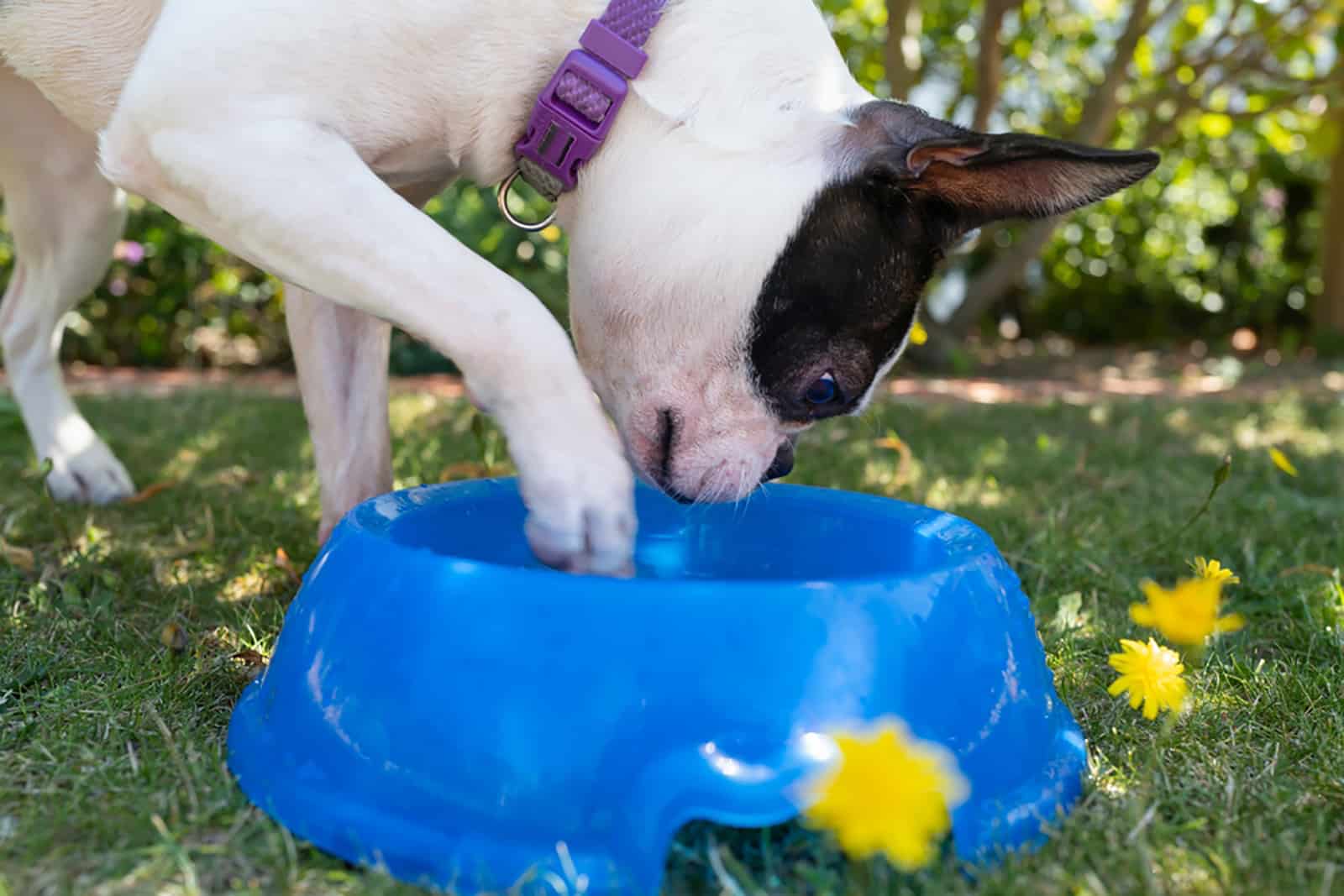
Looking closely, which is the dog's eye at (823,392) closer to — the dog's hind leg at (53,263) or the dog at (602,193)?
the dog at (602,193)

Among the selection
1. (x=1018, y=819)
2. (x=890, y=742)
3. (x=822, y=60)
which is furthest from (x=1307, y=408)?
(x=890, y=742)

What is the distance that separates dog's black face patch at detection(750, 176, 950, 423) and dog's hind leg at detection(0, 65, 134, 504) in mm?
1692

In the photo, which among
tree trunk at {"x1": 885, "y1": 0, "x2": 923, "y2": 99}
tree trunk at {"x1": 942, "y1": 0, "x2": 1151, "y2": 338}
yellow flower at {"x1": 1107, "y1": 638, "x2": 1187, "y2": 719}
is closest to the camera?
yellow flower at {"x1": 1107, "y1": 638, "x2": 1187, "y2": 719}

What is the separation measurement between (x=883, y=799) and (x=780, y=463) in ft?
3.28

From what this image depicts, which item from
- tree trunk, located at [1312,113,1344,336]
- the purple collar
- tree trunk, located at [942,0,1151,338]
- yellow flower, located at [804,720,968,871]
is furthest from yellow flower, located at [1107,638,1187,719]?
tree trunk, located at [1312,113,1344,336]

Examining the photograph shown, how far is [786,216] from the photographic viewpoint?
71.4 inches

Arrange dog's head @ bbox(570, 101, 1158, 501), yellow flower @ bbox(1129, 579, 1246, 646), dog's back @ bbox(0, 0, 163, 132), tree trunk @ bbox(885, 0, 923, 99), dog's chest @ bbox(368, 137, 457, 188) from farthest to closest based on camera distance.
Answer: tree trunk @ bbox(885, 0, 923, 99)
dog's back @ bbox(0, 0, 163, 132)
dog's chest @ bbox(368, 137, 457, 188)
dog's head @ bbox(570, 101, 1158, 501)
yellow flower @ bbox(1129, 579, 1246, 646)

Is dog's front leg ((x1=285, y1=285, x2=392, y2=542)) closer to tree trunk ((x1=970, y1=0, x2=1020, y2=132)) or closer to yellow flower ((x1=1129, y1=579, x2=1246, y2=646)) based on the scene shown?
yellow flower ((x1=1129, y1=579, x2=1246, y2=646))

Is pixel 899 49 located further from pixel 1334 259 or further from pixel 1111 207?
pixel 1334 259

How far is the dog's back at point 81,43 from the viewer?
2.10m

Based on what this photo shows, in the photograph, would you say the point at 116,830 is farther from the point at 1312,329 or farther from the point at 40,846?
the point at 1312,329

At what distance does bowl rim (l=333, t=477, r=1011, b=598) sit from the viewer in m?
1.42

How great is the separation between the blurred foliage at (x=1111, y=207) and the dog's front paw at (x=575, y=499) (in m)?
3.49

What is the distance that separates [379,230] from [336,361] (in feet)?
2.67
